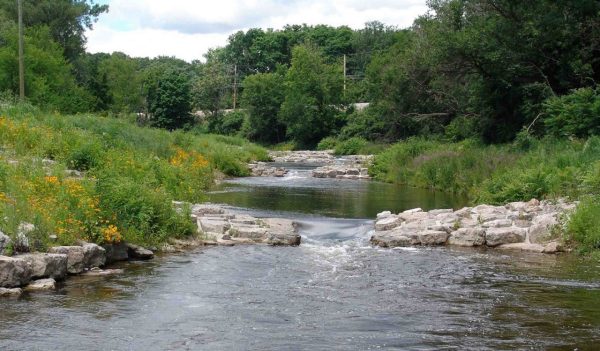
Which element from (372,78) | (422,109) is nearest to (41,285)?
(422,109)

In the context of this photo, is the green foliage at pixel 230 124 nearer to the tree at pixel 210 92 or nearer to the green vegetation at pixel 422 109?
the tree at pixel 210 92

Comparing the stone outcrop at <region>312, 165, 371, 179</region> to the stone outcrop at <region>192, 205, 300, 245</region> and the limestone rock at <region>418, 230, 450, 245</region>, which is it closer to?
the stone outcrop at <region>192, 205, 300, 245</region>

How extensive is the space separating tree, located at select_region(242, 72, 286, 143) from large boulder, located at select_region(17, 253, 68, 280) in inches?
2620

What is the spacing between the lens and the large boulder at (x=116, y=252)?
13.9 m

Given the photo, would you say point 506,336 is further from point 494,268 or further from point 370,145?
point 370,145

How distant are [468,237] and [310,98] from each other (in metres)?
58.8

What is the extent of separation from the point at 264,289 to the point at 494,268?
207 inches

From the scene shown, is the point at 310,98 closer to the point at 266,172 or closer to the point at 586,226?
the point at 266,172

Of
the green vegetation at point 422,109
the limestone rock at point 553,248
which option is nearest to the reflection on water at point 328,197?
the green vegetation at point 422,109

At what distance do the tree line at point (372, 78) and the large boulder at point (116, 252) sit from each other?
1939 cm

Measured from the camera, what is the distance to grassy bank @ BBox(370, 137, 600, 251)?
1741cm

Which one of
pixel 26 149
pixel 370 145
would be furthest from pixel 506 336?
pixel 370 145

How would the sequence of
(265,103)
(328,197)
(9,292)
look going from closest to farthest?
1. (9,292)
2. (328,197)
3. (265,103)

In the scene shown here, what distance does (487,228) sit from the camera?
688 inches
